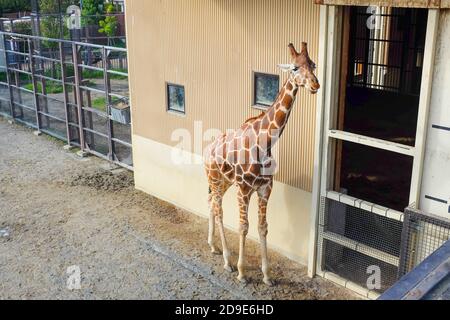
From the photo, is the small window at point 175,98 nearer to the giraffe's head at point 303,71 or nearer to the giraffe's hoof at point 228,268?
the giraffe's hoof at point 228,268

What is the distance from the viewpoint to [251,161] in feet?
18.1

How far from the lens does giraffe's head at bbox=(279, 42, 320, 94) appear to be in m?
4.82

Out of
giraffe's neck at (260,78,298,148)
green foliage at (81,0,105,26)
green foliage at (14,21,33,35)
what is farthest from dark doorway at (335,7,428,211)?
green foliage at (81,0,105,26)

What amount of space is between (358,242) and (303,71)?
180 centimetres

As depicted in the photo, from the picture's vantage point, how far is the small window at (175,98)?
725 cm

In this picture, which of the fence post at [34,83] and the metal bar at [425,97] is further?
the fence post at [34,83]

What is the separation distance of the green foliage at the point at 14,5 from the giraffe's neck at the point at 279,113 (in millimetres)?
27053

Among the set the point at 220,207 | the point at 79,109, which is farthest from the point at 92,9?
the point at 220,207

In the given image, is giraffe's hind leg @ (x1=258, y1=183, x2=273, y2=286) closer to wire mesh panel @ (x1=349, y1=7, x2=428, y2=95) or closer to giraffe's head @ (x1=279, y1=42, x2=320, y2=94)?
giraffe's head @ (x1=279, y1=42, x2=320, y2=94)

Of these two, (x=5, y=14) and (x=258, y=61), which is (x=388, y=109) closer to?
(x=258, y=61)

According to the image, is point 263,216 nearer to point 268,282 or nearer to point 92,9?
point 268,282

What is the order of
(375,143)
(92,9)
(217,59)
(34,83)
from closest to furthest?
(375,143), (217,59), (34,83), (92,9)

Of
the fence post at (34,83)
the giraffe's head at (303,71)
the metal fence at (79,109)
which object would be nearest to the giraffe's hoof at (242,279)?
the giraffe's head at (303,71)
